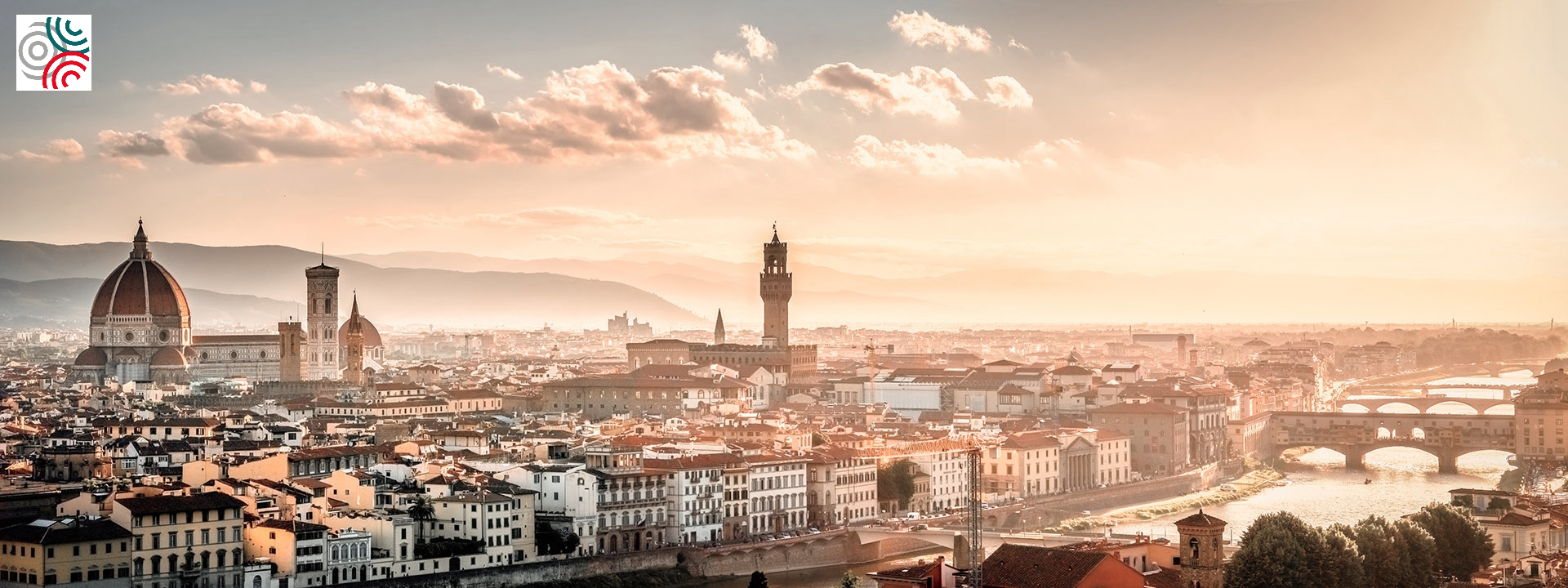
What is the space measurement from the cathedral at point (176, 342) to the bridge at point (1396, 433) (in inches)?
1194

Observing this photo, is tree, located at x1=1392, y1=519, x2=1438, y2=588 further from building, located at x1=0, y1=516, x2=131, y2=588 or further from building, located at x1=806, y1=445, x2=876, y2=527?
→ building, located at x1=0, y1=516, x2=131, y2=588

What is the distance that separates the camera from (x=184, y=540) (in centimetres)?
2625

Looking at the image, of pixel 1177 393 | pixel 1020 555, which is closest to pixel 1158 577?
pixel 1020 555

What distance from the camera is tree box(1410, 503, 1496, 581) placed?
2848 cm

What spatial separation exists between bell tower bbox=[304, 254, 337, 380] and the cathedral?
0.03 m

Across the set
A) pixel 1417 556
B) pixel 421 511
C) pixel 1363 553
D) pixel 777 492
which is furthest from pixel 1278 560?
pixel 421 511

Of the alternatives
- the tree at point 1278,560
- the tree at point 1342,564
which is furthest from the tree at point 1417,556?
the tree at point 1278,560

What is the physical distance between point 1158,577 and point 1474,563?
23.6 ft

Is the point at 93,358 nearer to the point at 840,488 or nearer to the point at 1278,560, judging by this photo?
the point at 840,488

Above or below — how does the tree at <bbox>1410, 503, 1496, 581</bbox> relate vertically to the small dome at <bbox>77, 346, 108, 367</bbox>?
below

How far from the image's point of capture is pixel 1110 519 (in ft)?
134

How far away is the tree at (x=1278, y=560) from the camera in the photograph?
25406 mm

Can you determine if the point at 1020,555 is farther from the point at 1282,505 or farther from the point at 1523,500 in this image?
the point at 1282,505

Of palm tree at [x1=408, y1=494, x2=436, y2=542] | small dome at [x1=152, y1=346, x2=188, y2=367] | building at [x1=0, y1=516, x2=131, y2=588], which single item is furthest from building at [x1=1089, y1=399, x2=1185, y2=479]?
small dome at [x1=152, y1=346, x2=188, y2=367]
